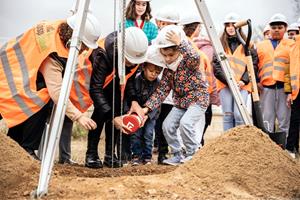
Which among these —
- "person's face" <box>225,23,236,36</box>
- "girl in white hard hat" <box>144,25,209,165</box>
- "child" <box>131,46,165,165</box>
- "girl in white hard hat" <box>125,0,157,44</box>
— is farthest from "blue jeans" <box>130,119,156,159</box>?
"person's face" <box>225,23,236,36</box>

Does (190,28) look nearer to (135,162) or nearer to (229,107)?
(229,107)

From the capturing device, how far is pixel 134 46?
18.8 ft

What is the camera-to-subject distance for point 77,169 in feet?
Result: 18.6

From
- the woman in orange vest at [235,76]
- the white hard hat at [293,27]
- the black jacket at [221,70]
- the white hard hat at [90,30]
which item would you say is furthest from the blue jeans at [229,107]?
the white hard hat at [90,30]

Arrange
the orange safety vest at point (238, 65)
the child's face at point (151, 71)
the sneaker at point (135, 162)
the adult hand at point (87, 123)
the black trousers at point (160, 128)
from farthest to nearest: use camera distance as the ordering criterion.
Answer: the orange safety vest at point (238, 65) → the black trousers at point (160, 128) → the sneaker at point (135, 162) → the child's face at point (151, 71) → the adult hand at point (87, 123)

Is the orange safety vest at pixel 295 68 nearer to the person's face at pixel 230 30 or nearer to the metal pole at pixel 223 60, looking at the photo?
the person's face at pixel 230 30

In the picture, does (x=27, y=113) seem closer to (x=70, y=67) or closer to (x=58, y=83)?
(x=58, y=83)

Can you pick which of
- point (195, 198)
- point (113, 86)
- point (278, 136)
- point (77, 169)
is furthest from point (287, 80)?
point (195, 198)

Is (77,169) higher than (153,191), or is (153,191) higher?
(153,191)

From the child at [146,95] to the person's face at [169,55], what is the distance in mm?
51

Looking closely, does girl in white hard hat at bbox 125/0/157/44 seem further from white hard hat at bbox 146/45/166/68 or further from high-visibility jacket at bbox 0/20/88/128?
high-visibility jacket at bbox 0/20/88/128

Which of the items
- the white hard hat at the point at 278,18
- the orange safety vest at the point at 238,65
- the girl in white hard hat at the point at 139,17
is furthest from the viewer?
the white hard hat at the point at 278,18

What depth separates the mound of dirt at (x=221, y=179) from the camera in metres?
3.87

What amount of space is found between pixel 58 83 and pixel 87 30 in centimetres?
58
